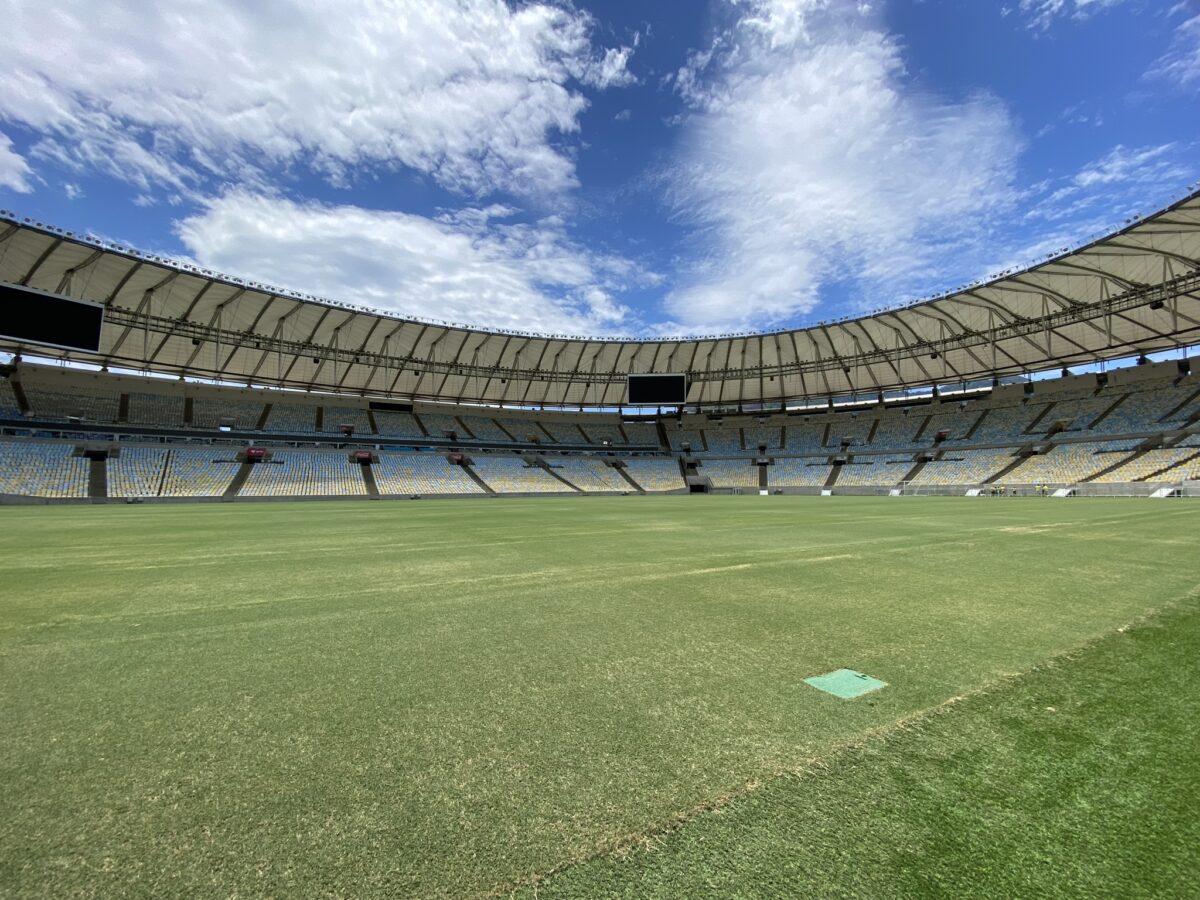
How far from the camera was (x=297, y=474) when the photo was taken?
40031 mm

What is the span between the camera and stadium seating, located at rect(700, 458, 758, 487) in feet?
185

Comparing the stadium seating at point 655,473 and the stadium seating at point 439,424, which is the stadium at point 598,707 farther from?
the stadium seating at point 655,473

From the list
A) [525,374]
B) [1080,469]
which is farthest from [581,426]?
[1080,469]

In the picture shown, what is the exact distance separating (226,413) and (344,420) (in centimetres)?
929

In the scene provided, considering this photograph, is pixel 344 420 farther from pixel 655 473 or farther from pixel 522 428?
pixel 655 473

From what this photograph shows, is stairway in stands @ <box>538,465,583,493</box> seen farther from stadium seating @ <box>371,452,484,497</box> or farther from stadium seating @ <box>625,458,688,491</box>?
stadium seating @ <box>371,452,484,497</box>

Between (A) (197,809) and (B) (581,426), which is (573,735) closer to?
(A) (197,809)

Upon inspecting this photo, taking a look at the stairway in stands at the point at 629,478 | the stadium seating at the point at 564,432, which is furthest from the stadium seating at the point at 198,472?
the stairway in stands at the point at 629,478

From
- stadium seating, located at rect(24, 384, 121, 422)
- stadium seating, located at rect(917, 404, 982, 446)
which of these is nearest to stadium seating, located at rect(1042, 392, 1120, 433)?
stadium seating, located at rect(917, 404, 982, 446)

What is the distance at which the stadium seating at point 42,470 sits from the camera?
30391 mm

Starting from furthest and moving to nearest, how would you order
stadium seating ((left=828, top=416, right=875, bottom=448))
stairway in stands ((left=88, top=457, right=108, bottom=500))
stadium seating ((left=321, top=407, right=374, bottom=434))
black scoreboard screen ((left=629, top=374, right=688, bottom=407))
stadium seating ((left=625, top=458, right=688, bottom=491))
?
stadium seating ((left=625, top=458, right=688, bottom=491)), stadium seating ((left=828, top=416, right=875, bottom=448)), black scoreboard screen ((left=629, top=374, right=688, bottom=407)), stadium seating ((left=321, top=407, right=374, bottom=434)), stairway in stands ((left=88, top=457, right=108, bottom=500))

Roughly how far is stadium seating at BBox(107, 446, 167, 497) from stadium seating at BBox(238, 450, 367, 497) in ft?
16.9

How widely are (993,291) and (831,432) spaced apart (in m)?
23.9

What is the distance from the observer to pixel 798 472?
5441cm
